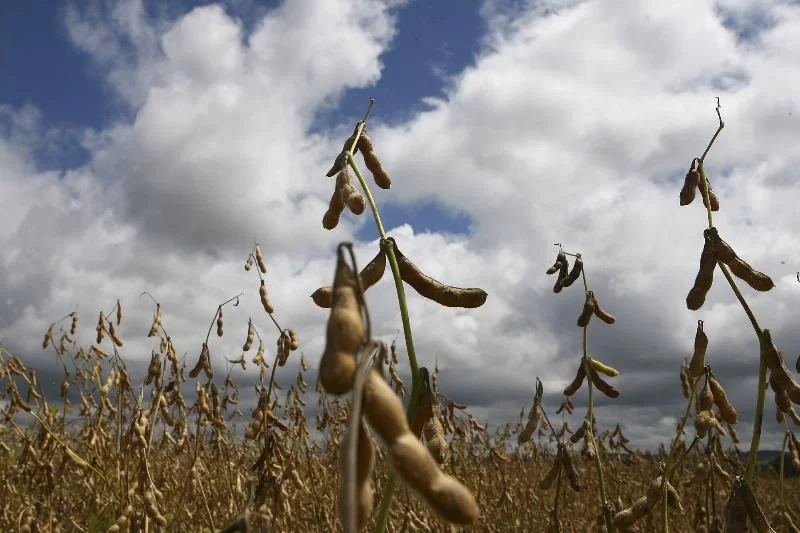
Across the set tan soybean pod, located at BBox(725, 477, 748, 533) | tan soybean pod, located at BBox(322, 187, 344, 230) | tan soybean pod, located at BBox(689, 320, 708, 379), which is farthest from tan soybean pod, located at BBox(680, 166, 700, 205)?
tan soybean pod, located at BBox(322, 187, 344, 230)

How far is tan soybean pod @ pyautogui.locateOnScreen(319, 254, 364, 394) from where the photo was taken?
27.2 inches

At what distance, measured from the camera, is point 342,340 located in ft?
2.35

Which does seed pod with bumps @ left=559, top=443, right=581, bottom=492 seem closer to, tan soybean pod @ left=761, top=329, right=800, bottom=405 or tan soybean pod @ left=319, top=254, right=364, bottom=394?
tan soybean pod @ left=761, top=329, right=800, bottom=405

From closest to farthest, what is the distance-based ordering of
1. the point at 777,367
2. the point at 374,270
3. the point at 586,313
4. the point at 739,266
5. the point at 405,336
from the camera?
the point at 405,336 → the point at 374,270 → the point at 777,367 → the point at 739,266 → the point at 586,313

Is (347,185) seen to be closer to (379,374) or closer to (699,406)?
(379,374)

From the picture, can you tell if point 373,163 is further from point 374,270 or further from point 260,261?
point 260,261

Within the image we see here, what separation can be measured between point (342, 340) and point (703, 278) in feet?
3.70

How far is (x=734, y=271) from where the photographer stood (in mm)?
1589

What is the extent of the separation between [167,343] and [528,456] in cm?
675

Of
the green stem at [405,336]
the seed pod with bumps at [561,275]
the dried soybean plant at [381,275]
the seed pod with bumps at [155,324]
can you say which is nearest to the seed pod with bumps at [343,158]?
the dried soybean plant at [381,275]

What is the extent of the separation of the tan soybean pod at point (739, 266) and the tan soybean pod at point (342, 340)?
1.08m

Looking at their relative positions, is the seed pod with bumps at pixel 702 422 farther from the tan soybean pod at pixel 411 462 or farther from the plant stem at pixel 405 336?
the tan soybean pod at pixel 411 462

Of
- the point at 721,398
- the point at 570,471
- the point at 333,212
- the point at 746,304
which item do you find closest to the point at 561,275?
the point at 570,471

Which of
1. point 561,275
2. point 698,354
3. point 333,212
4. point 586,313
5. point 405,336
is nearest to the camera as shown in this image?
point 405,336
